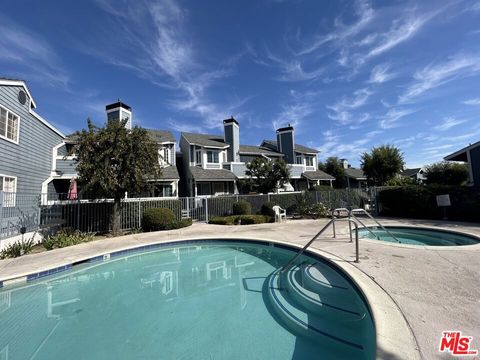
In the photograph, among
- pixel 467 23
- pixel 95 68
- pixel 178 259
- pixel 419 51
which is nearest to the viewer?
pixel 178 259

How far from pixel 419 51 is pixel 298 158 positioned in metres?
20.6

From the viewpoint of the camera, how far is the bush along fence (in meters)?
11.2

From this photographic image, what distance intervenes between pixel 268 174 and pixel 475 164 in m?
14.4

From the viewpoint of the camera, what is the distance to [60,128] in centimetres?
1664

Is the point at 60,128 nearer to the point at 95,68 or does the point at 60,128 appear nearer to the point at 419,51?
the point at 95,68

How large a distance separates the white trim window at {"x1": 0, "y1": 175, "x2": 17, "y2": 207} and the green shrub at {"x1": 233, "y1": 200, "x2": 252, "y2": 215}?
12.6 m

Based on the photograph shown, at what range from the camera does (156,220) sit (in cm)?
1380

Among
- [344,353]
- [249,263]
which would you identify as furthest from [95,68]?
[344,353]

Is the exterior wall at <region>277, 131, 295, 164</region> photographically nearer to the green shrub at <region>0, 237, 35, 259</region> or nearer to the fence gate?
the fence gate

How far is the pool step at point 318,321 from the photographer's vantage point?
3607 mm

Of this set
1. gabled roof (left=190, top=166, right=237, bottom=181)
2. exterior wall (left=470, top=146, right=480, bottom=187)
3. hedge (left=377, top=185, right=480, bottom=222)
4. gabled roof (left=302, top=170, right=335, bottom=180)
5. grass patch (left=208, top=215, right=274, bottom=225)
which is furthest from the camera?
gabled roof (left=302, top=170, right=335, bottom=180)

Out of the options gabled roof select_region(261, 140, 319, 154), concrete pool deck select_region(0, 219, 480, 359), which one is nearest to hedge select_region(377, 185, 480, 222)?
concrete pool deck select_region(0, 219, 480, 359)

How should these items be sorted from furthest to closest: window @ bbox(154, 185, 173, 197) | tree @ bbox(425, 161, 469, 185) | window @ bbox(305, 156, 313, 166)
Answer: window @ bbox(305, 156, 313, 166), tree @ bbox(425, 161, 469, 185), window @ bbox(154, 185, 173, 197)

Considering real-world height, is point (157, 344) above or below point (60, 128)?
below
